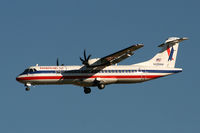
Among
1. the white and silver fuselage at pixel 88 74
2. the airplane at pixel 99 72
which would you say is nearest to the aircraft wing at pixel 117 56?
the airplane at pixel 99 72

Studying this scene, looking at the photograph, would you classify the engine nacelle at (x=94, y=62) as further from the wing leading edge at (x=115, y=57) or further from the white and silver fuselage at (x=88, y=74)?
the white and silver fuselage at (x=88, y=74)

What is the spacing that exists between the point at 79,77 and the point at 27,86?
5562 mm

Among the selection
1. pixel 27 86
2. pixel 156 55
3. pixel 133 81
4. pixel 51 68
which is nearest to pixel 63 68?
pixel 51 68

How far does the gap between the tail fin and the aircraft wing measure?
433 cm

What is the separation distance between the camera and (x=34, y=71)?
42.2m

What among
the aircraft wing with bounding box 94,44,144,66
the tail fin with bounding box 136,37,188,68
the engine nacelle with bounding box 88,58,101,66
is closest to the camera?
the aircraft wing with bounding box 94,44,144,66

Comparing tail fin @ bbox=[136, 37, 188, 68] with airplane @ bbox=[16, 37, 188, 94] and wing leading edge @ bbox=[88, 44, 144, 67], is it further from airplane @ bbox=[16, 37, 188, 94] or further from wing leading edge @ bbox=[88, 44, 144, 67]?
wing leading edge @ bbox=[88, 44, 144, 67]

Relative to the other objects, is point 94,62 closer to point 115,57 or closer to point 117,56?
point 115,57

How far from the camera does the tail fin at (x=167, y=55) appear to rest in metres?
46.7

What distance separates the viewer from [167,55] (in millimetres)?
47438

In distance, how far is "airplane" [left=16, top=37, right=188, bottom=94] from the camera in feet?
138

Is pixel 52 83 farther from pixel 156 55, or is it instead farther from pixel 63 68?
pixel 156 55

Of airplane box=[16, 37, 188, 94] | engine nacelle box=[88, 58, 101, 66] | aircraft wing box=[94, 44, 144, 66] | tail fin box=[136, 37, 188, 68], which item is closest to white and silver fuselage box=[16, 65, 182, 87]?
airplane box=[16, 37, 188, 94]

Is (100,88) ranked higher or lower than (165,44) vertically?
lower
